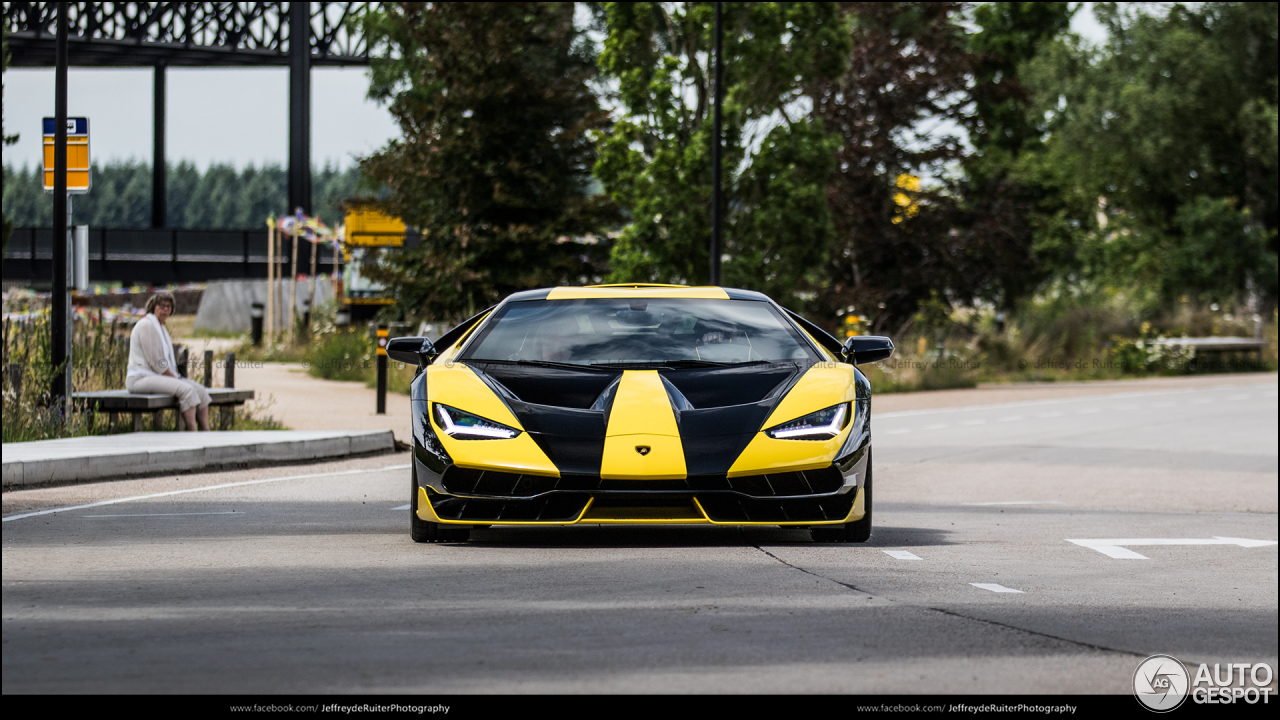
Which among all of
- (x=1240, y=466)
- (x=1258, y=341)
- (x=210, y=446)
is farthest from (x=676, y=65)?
(x=1258, y=341)

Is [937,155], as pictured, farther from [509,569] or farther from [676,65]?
[509,569]

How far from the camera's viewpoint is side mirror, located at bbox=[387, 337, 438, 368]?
846 centimetres

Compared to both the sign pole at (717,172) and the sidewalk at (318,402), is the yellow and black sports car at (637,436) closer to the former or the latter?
the sidewalk at (318,402)

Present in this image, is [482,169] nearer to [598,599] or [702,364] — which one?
[702,364]

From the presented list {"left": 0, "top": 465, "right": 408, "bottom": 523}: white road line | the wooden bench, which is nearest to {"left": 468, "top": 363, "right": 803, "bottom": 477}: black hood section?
{"left": 0, "top": 465, "right": 408, "bottom": 523}: white road line

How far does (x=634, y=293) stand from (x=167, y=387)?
7495 mm

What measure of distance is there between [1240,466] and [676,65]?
1504 cm

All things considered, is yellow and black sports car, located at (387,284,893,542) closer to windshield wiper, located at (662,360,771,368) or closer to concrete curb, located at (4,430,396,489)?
windshield wiper, located at (662,360,771,368)

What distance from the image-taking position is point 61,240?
48.4ft

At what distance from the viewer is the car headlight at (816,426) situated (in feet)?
24.2

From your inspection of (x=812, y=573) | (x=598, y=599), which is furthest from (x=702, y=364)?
(x=598, y=599)

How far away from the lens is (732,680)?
4605 mm

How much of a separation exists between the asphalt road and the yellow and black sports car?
25 centimetres

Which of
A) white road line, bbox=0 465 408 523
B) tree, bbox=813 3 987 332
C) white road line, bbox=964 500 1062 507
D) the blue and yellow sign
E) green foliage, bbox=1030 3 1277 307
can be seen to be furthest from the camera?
green foliage, bbox=1030 3 1277 307
